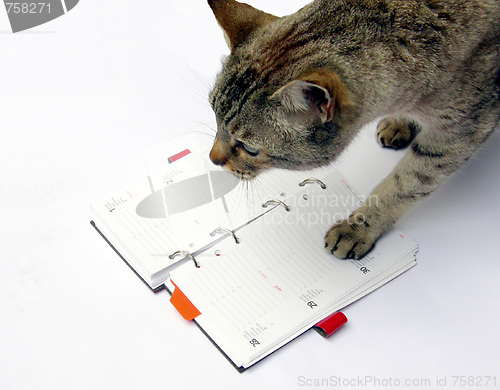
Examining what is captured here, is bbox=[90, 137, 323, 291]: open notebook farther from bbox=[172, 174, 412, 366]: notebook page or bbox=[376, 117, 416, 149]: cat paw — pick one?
bbox=[376, 117, 416, 149]: cat paw

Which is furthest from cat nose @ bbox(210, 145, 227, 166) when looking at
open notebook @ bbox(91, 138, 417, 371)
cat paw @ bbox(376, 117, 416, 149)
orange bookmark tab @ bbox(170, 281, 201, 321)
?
cat paw @ bbox(376, 117, 416, 149)

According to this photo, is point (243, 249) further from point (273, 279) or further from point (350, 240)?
point (350, 240)

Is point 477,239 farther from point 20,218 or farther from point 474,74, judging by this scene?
point 20,218

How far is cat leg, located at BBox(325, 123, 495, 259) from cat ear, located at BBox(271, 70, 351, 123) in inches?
14.7

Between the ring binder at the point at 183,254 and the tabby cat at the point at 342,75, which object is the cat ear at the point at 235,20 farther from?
the ring binder at the point at 183,254

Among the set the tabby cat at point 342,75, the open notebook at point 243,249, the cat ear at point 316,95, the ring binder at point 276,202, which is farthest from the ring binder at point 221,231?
the cat ear at point 316,95

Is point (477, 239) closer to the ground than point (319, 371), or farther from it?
closer to the ground

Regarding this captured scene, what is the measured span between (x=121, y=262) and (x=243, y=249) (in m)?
0.29

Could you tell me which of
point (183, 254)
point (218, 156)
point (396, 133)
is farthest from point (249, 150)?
point (396, 133)

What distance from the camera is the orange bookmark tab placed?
124 cm

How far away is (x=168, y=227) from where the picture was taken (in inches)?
54.3

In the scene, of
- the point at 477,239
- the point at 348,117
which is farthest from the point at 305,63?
the point at 477,239

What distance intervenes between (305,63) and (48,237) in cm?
77

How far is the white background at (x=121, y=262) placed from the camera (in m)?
1.19
